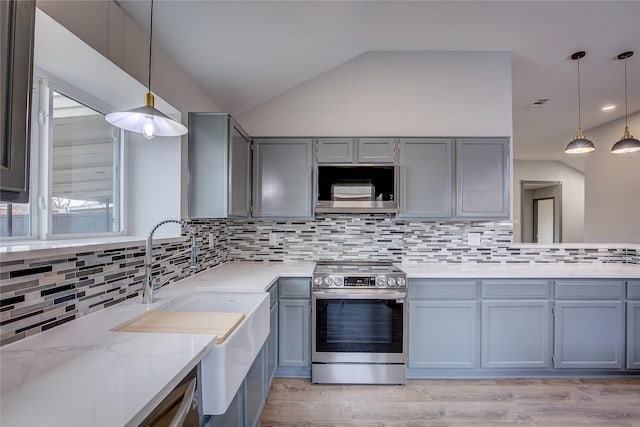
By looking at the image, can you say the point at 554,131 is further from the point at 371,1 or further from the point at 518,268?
the point at 371,1

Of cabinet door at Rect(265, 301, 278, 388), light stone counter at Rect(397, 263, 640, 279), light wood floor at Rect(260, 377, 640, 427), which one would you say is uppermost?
light stone counter at Rect(397, 263, 640, 279)

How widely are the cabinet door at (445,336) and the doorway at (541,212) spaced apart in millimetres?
5434

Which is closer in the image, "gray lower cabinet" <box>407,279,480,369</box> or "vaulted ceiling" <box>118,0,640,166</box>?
"vaulted ceiling" <box>118,0,640,166</box>

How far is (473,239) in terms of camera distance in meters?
2.98

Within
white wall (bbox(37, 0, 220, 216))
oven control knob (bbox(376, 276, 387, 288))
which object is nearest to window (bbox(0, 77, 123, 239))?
white wall (bbox(37, 0, 220, 216))

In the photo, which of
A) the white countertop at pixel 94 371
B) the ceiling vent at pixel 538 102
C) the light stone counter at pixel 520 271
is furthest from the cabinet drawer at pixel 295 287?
the ceiling vent at pixel 538 102

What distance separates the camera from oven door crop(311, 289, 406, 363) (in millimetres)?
2377

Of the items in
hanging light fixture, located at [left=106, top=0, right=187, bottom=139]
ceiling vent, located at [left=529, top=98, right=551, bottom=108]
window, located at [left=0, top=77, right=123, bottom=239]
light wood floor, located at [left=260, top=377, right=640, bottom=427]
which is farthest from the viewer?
ceiling vent, located at [left=529, top=98, right=551, bottom=108]

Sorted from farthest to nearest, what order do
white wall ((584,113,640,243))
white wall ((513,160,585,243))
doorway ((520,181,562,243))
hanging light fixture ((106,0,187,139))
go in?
doorway ((520,181,562,243))
white wall ((513,160,585,243))
white wall ((584,113,640,243))
hanging light fixture ((106,0,187,139))

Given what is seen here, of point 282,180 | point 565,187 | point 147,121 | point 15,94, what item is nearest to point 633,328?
point 282,180

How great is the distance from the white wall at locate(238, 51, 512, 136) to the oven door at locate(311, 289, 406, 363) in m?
1.60

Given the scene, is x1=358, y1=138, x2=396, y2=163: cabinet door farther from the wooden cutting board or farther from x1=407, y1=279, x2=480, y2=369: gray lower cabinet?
the wooden cutting board

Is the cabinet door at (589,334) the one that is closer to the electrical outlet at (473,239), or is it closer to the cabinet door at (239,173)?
the electrical outlet at (473,239)

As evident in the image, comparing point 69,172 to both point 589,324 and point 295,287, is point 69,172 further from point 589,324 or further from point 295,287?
point 589,324
